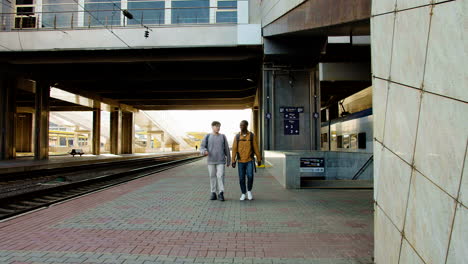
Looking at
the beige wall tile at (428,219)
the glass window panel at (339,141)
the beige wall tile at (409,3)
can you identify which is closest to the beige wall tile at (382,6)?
the beige wall tile at (409,3)

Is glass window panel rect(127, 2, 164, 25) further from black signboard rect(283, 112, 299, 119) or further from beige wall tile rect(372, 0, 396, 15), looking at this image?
beige wall tile rect(372, 0, 396, 15)

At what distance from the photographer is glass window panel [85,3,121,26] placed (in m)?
17.9

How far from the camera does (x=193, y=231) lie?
460 centimetres

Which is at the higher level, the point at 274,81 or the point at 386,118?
the point at 274,81

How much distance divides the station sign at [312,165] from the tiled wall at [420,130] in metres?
8.88

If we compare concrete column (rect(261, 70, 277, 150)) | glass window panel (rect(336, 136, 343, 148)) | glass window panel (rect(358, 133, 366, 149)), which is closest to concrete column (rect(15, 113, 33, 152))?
concrete column (rect(261, 70, 277, 150))

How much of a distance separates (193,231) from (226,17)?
15.7 m

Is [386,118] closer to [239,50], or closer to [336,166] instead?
[336,166]

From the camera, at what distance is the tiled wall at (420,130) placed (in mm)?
2031

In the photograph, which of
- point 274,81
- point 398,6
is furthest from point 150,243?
point 274,81

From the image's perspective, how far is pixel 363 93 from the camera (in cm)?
2734

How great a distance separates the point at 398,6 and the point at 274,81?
14766 millimetres

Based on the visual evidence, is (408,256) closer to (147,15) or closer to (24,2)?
(147,15)

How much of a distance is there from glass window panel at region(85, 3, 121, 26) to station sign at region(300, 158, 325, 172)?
12.8 m
